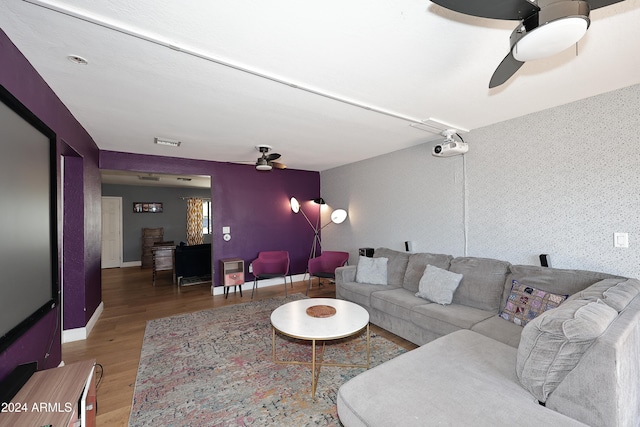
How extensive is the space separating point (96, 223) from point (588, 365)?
5.17 meters

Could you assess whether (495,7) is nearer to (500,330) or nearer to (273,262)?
(500,330)

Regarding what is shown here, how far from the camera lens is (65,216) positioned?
3.03 meters

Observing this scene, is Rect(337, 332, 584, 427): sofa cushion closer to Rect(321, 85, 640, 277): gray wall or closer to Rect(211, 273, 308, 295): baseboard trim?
Rect(321, 85, 640, 277): gray wall

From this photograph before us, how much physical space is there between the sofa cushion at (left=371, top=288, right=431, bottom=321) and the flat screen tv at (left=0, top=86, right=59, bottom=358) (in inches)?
118

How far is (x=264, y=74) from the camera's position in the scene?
196cm

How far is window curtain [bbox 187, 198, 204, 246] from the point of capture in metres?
8.46

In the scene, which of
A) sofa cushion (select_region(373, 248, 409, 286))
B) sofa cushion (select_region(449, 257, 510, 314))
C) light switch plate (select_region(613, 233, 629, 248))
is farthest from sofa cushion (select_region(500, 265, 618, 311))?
sofa cushion (select_region(373, 248, 409, 286))

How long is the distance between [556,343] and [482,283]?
1.56 metres

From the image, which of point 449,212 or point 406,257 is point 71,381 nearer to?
point 406,257

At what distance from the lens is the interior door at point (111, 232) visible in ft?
24.6

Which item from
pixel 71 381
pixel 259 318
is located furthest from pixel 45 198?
pixel 259 318

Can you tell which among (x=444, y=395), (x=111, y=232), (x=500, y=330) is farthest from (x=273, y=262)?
(x=111, y=232)

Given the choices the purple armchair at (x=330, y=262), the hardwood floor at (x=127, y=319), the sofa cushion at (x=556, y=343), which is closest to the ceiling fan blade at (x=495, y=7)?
the sofa cushion at (x=556, y=343)

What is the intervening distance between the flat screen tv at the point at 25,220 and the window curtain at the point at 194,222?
6.79 m
